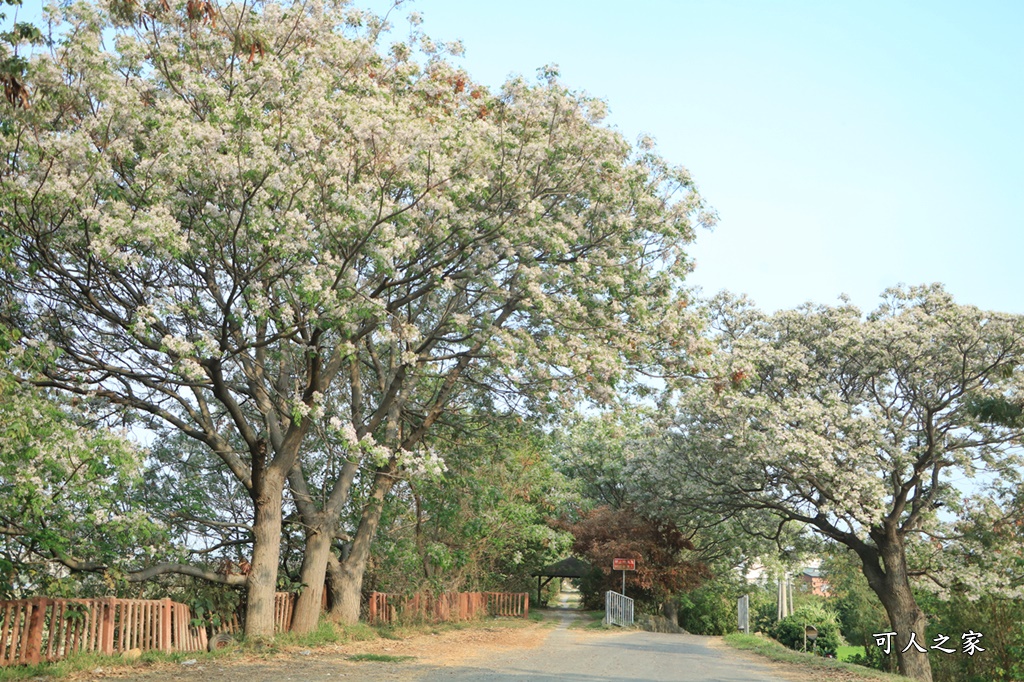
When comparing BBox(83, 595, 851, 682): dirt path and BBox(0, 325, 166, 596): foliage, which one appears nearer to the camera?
BBox(0, 325, 166, 596): foliage

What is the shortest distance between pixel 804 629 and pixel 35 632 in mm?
34193

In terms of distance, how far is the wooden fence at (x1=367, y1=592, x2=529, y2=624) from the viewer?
67.8 ft

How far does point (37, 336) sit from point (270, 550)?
5.22m

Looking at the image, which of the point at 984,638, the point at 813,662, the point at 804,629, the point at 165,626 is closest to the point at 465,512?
the point at 813,662

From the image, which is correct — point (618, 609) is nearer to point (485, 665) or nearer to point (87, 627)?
point (485, 665)

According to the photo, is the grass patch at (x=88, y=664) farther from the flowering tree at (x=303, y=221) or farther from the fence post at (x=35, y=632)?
the flowering tree at (x=303, y=221)

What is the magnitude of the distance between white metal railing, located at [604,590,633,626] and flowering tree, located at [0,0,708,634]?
16281 millimetres

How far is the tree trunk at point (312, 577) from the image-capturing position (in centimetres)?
1634

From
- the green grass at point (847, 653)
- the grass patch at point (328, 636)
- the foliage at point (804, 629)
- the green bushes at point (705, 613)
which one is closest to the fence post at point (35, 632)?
the grass patch at point (328, 636)

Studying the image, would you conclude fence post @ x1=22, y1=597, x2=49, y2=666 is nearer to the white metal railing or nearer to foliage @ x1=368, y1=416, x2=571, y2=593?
foliage @ x1=368, y1=416, x2=571, y2=593

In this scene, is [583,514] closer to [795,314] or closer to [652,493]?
[652,493]

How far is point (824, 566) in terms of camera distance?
33.2 meters

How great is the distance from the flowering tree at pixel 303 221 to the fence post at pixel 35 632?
3198 millimetres

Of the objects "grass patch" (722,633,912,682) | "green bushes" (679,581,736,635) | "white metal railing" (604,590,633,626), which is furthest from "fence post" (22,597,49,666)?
"green bushes" (679,581,736,635)
